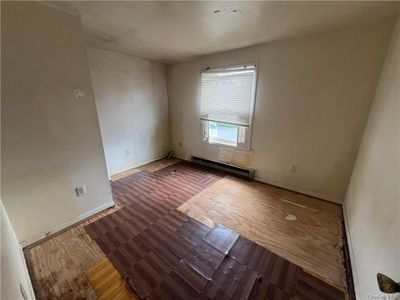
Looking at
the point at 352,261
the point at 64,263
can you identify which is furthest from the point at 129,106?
the point at 352,261

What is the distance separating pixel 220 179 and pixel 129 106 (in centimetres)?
225

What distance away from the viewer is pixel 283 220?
2.07m

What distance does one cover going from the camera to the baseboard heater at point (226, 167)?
3113 millimetres

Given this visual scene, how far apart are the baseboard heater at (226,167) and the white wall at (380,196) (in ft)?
4.82

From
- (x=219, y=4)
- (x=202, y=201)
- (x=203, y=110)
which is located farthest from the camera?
(x=203, y=110)

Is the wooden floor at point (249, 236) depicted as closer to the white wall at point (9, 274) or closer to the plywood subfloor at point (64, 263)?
the plywood subfloor at point (64, 263)

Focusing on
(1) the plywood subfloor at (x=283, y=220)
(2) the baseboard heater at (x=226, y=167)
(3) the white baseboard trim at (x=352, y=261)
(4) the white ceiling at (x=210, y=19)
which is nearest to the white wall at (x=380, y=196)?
(3) the white baseboard trim at (x=352, y=261)

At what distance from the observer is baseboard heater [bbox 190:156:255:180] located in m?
3.11

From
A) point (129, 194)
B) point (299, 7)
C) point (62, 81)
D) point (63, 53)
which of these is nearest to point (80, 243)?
point (129, 194)

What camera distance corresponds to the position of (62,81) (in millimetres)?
1689

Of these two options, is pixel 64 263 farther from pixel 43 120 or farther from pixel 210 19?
pixel 210 19

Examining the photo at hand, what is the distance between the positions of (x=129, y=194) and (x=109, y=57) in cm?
231

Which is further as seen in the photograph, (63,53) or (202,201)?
(202,201)

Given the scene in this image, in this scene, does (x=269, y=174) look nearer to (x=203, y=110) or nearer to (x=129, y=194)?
(x=203, y=110)
